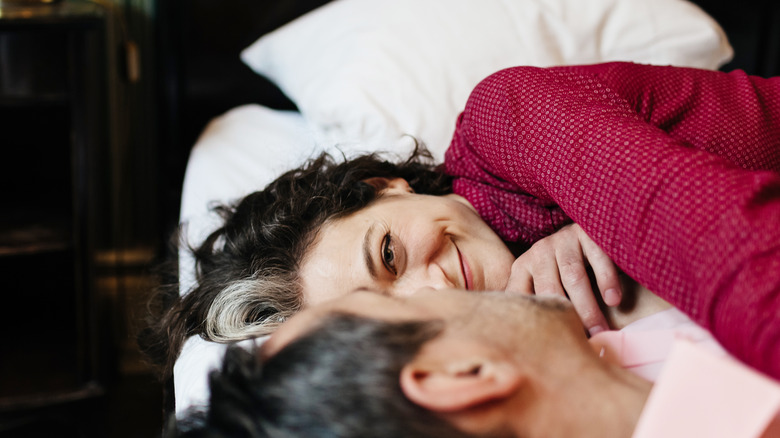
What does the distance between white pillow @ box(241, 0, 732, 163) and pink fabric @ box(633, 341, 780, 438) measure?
0.80 meters

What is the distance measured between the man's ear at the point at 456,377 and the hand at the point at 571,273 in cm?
29

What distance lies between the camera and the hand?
31.9 inches

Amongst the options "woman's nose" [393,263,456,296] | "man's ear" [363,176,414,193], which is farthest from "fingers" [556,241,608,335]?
"man's ear" [363,176,414,193]

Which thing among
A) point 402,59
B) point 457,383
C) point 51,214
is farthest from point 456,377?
point 51,214

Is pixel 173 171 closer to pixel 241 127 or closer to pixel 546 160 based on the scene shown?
pixel 241 127

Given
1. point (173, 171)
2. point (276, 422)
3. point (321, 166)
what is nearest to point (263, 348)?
point (276, 422)

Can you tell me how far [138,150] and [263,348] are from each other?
4.43ft

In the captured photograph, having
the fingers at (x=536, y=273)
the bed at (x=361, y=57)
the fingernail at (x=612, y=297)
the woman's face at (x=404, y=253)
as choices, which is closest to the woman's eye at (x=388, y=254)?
the woman's face at (x=404, y=253)

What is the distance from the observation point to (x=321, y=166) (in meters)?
1.14

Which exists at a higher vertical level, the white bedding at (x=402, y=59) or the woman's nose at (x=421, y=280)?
the white bedding at (x=402, y=59)

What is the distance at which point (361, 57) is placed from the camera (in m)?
1.31

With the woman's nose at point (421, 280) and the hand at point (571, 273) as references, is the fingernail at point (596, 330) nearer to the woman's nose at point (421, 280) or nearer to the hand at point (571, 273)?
the hand at point (571, 273)

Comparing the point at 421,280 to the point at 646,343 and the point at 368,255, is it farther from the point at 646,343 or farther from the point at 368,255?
the point at 646,343

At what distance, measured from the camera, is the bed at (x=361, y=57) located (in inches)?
49.7
